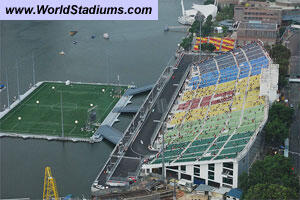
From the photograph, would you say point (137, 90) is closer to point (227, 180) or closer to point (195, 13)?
point (227, 180)

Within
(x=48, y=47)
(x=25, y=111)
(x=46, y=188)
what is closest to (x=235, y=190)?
(x=46, y=188)

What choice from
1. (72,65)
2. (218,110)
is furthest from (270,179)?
(72,65)

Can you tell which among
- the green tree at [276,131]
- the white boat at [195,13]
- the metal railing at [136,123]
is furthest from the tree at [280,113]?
the white boat at [195,13]

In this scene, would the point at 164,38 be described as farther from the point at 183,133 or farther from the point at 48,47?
the point at 183,133

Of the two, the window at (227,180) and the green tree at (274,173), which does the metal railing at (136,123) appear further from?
the green tree at (274,173)

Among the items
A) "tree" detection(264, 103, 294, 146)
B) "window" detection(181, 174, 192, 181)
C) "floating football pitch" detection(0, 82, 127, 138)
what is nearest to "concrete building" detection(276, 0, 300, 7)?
"floating football pitch" detection(0, 82, 127, 138)

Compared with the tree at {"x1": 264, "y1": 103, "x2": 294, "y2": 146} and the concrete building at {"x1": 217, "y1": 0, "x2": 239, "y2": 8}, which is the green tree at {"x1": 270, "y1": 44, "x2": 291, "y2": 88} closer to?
the tree at {"x1": 264, "y1": 103, "x2": 294, "y2": 146}

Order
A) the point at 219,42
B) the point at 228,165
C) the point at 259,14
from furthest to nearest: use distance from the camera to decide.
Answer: the point at 259,14, the point at 219,42, the point at 228,165
